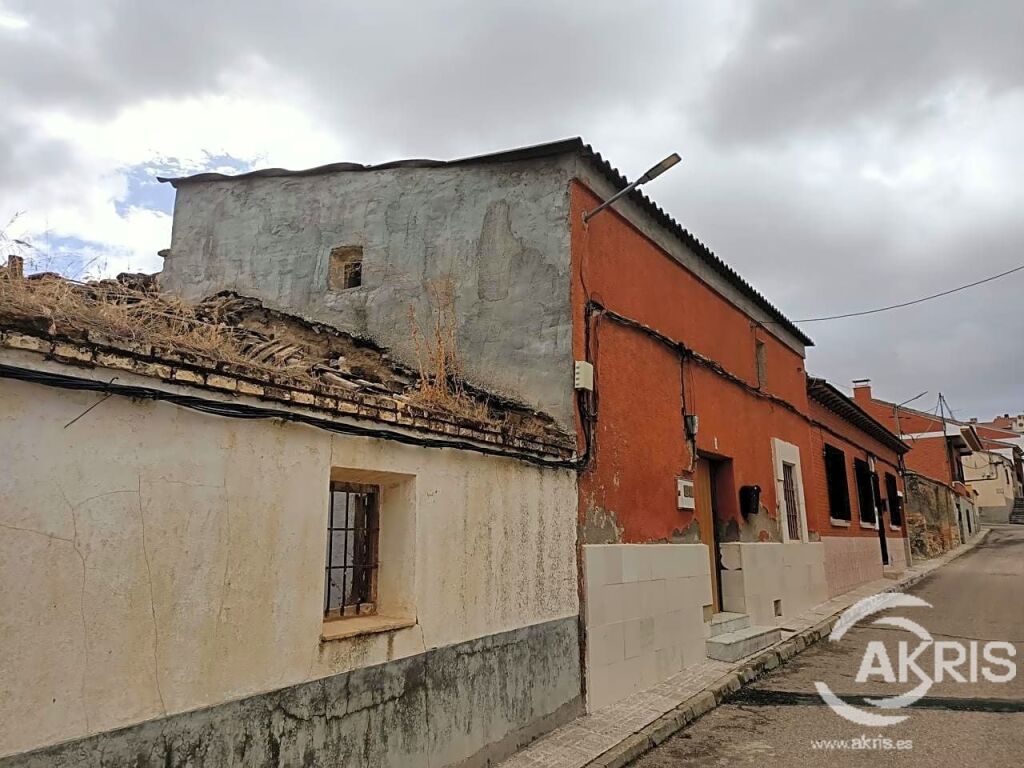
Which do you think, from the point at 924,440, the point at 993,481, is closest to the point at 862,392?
the point at 924,440

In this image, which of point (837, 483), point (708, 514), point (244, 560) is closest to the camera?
point (244, 560)

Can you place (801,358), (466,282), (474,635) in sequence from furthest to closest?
(801,358), (466,282), (474,635)

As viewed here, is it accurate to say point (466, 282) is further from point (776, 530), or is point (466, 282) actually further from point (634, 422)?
point (776, 530)

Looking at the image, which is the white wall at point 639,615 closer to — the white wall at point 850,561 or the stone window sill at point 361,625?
the stone window sill at point 361,625

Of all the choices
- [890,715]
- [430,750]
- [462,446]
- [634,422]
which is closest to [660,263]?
[634,422]

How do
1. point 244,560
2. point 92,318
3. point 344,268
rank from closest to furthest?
point 92,318, point 244,560, point 344,268

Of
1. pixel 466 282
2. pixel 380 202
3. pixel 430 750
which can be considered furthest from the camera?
pixel 380 202

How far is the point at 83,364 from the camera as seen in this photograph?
2.80m

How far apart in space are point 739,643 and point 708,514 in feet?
6.00

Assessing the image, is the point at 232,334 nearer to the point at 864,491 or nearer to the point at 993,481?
the point at 864,491

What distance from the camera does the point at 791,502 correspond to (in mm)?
12117

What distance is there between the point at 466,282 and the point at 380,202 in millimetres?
1813

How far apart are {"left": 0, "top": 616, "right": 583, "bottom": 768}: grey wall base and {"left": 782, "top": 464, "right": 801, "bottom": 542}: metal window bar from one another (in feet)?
23.9

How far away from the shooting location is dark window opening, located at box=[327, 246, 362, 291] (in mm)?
8336
